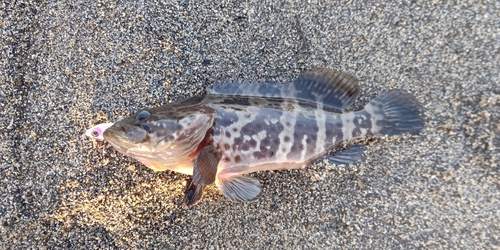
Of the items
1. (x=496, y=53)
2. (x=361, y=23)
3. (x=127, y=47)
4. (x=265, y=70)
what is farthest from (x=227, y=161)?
(x=496, y=53)

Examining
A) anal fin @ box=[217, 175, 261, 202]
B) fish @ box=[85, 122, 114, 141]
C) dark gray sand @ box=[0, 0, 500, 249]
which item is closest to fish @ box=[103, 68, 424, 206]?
anal fin @ box=[217, 175, 261, 202]

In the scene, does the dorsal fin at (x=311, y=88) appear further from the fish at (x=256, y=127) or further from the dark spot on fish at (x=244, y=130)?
the dark spot on fish at (x=244, y=130)

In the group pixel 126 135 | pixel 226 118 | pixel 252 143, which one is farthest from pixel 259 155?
pixel 126 135

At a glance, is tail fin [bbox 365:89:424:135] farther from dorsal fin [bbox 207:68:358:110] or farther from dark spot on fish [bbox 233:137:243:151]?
dark spot on fish [bbox 233:137:243:151]

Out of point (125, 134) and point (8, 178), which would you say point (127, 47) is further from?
point (8, 178)

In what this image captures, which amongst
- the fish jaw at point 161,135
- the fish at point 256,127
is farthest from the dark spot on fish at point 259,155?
the fish jaw at point 161,135

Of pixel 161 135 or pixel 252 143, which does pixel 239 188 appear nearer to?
pixel 252 143
